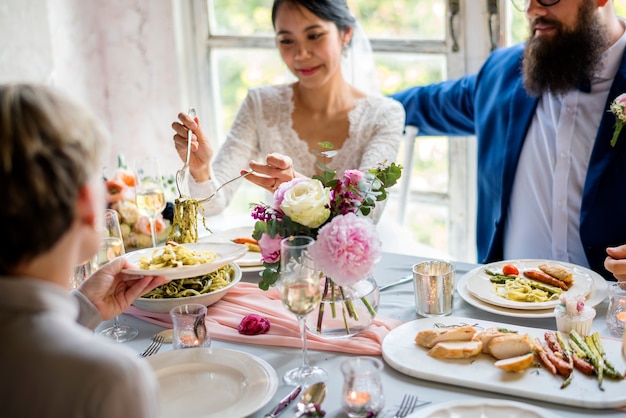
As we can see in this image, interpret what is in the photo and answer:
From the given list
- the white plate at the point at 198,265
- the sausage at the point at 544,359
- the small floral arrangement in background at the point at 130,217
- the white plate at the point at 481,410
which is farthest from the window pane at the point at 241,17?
the white plate at the point at 481,410

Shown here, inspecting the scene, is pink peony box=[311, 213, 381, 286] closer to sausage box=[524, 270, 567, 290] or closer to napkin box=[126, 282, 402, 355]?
napkin box=[126, 282, 402, 355]

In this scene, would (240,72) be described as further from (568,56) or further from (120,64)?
(568,56)

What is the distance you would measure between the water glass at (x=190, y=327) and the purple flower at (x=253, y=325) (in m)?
0.10

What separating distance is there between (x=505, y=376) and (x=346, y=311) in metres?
0.37

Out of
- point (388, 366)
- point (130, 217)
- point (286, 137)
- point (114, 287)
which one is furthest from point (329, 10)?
point (388, 366)

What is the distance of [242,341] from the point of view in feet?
5.02

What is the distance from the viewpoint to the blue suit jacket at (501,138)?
2.16 metres

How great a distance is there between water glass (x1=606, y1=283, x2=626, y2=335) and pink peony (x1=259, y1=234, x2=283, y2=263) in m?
0.75

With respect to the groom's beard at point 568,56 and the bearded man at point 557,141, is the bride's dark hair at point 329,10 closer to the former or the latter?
the bearded man at point 557,141

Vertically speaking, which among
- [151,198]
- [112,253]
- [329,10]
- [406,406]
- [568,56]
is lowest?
[406,406]

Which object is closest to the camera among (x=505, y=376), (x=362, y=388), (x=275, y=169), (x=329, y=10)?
(x=362, y=388)

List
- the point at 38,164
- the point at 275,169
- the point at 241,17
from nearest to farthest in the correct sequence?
the point at 38,164, the point at 275,169, the point at 241,17

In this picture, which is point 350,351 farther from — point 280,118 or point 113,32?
point 113,32

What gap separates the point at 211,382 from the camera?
134 cm
